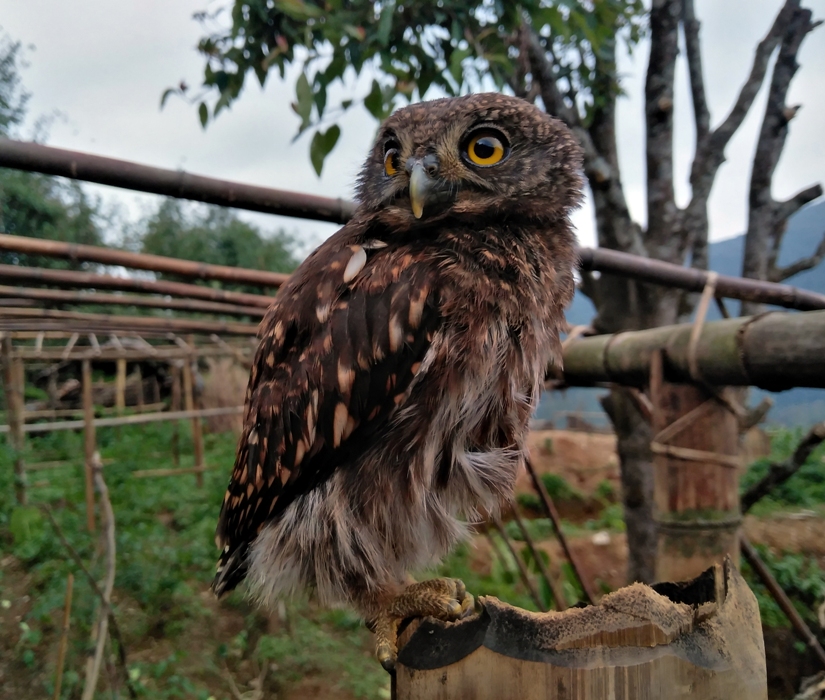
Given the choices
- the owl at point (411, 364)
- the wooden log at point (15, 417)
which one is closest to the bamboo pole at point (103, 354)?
the wooden log at point (15, 417)

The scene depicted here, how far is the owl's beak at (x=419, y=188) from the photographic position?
1.32 meters

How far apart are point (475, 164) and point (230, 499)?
123cm

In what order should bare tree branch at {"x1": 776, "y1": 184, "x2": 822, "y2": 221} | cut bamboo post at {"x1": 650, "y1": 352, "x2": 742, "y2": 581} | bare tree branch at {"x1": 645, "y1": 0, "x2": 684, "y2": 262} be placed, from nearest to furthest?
1. cut bamboo post at {"x1": 650, "y1": 352, "x2": 742, "y2": 581}
2. bare tree branch at {"x1": 645, "y1": 0, "x2": 684, "y2": 262}
3. bare tree branch at {"x1": 776, "y1": 184, "x2": 822, "y2": 221}

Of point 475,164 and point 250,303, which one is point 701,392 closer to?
point 475,164


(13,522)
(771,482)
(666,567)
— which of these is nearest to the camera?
(666,567)

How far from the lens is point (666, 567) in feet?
6.12


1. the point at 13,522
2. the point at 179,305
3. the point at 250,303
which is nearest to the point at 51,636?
the point at 13,522

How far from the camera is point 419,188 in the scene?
134cm

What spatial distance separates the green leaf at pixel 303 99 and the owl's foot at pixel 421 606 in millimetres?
1692

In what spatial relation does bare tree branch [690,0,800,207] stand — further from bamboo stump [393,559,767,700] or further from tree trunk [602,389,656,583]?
bamboo stump [393,559,767,700]

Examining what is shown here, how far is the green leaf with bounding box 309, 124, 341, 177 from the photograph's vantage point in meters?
2.23

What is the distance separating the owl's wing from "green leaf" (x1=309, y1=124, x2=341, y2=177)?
32.1 inches

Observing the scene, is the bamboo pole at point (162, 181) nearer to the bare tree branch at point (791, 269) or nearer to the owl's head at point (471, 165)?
the owl's head at point (471, 165)

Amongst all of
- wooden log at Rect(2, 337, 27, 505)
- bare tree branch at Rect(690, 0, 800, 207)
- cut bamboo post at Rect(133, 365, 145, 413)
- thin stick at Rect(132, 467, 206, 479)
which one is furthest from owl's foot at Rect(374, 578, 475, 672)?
cut bamboo post at Rect(133, 365, 145, 413)
